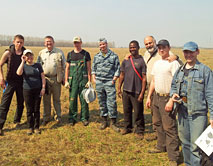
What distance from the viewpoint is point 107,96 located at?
6.00 meters

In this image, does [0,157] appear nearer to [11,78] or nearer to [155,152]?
[11,78]

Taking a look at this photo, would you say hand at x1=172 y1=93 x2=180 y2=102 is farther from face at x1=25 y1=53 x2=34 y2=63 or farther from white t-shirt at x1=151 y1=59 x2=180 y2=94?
face at x1=25 y1=53 x2=34 y2=63

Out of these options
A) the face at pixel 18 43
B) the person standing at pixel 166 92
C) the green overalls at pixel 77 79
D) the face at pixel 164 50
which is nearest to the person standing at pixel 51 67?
the green overalls at pixel 77 79

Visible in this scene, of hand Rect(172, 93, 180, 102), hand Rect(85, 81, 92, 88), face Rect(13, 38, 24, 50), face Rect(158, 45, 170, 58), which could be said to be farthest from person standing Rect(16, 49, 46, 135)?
hand Rect(172, 93, 180, 102)

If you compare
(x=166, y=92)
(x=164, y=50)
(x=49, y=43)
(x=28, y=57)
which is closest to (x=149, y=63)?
(x=164, y=50)

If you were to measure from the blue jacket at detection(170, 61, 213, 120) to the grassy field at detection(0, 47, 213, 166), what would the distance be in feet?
5.78

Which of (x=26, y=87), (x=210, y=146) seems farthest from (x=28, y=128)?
(x=210, y=146)

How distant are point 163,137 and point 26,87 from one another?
4084mm

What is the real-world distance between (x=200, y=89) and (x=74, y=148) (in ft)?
11.5

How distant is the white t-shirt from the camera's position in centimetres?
392

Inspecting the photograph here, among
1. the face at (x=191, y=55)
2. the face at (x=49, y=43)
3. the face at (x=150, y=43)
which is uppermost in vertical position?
the face at (x=49, y=43)

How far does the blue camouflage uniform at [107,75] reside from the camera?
230 inches

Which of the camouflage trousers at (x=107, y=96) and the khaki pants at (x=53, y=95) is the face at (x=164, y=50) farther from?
the khaki pants at (x=53, y=95)

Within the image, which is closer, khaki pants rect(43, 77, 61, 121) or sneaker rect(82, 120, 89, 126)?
khaki pants rect(43, 77, 61, 121)
